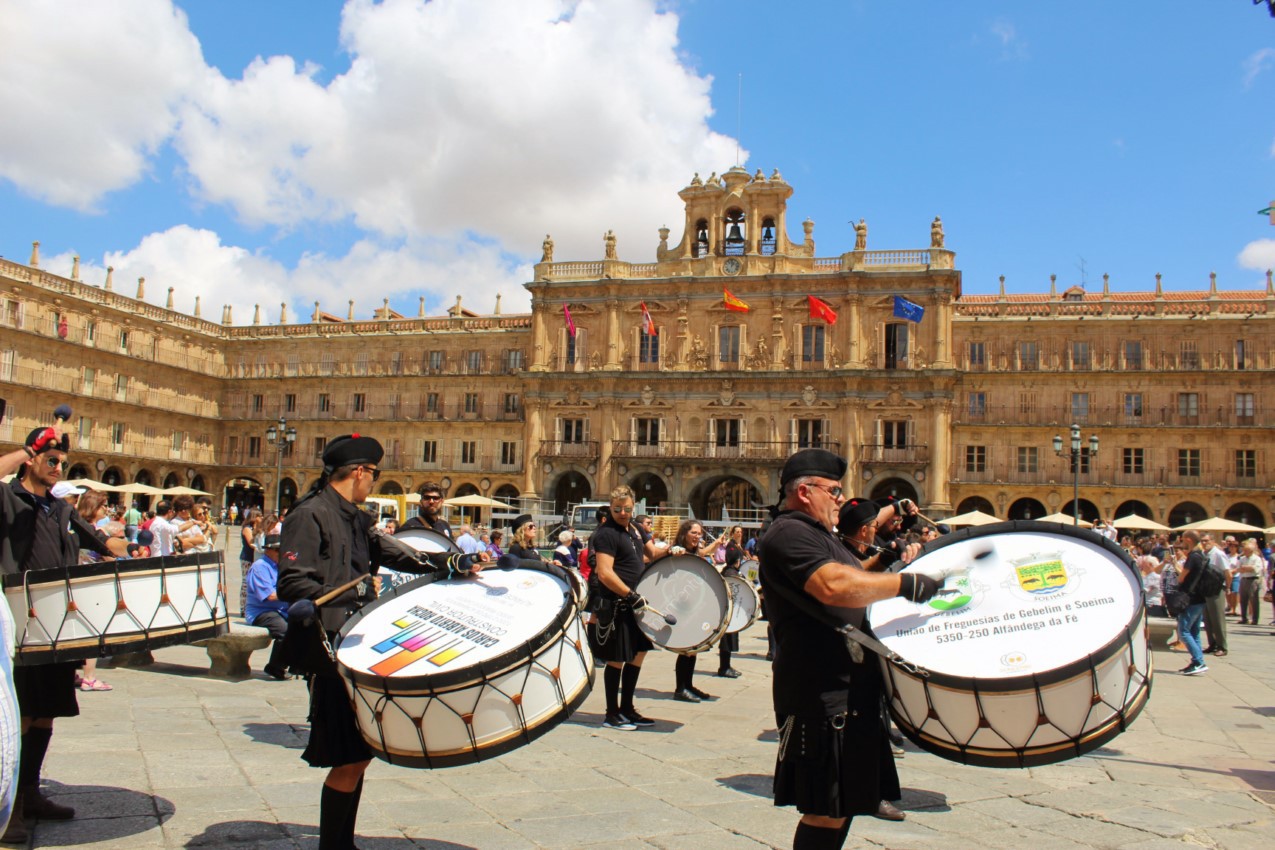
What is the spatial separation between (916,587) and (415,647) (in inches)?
74.5

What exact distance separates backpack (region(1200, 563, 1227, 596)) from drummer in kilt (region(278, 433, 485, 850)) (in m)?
10.9

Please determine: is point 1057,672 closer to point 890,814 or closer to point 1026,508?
point 890,814

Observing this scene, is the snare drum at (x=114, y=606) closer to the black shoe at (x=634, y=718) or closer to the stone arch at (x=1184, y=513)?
the black shoe at (x=634, y=718)

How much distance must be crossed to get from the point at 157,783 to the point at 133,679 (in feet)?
13.0

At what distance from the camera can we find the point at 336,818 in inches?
160

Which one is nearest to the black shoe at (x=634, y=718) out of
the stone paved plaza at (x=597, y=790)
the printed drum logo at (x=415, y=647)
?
the stone paved plaza at (x=597, y=790)

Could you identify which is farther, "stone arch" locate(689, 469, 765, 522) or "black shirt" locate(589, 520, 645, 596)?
"stone arch" locate(689, 469, 765, 522)

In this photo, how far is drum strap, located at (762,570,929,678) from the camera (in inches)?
143

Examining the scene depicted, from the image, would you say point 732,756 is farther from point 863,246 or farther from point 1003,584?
point 863,246

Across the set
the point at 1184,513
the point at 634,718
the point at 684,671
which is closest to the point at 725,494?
the point at 1184,513

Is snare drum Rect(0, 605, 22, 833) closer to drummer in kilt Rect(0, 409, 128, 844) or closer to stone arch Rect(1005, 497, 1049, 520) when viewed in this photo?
drummer in kilt Rect(0, 409, 128, 844)

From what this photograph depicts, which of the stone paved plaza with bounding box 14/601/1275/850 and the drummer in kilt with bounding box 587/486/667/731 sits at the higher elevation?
the drummer in kilt with bounding box 587/486/667/731

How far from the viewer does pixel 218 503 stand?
5138cm


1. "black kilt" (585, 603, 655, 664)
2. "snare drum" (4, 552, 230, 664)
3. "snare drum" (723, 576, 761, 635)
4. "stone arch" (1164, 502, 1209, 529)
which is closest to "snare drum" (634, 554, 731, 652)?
"black kilt" (585, 603, 655, 664)
